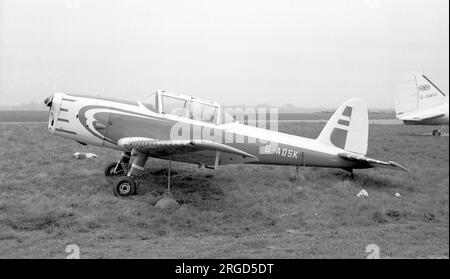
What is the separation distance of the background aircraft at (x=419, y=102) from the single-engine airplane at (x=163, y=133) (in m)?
7.26

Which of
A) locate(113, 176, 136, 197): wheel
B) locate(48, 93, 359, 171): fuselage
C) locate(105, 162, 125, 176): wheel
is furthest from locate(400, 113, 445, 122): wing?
locate(113, 176, 136, 197): wheel

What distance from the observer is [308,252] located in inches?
215

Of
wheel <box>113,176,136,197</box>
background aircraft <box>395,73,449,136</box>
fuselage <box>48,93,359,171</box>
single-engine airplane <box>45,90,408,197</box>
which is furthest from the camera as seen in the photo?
background aircraft <box>395,73,449,136</box>

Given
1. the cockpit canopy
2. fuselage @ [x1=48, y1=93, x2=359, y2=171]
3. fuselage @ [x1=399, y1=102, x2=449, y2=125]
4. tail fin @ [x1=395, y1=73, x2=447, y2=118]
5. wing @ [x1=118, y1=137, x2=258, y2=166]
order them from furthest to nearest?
tail fin @ [x1=395, y1=73, x2=447, y2=118] < fuselage @ [x1=399, y1=102, x2=449, y2=125] < the cockpit canopy < fuselage @ [x1=48, y1=93, x2=359, y2=171] < wing @ [x1=118, y1=137, x2=258, y2=166]

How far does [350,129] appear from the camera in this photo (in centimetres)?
1005

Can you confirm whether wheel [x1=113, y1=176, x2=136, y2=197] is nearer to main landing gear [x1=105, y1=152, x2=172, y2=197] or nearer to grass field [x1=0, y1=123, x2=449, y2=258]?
main landing gear [x1=105, y1=152, x2=172, y2=197]

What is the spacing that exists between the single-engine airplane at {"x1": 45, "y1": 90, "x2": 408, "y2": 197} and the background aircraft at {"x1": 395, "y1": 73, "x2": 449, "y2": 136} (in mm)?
7264

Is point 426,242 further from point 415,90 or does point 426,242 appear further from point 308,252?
point 415,90

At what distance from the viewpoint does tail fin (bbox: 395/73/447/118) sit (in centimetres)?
1561

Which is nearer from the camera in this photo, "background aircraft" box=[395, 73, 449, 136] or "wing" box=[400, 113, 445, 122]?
"wing" box=[400, 113, 445, 122]

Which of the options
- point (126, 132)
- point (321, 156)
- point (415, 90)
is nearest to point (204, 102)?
point (126, 132)

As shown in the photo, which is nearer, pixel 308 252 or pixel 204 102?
pixel 308 252

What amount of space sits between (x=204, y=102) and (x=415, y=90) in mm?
12704

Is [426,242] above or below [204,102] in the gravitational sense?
below
